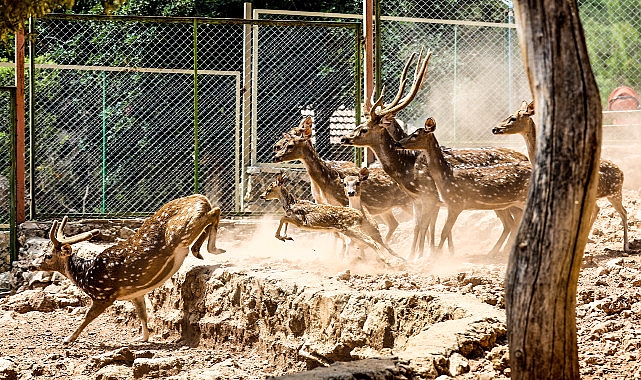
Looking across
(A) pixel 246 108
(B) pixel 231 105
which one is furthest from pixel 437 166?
(B) pixel 231 105

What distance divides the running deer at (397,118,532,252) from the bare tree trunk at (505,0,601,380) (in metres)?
5.21

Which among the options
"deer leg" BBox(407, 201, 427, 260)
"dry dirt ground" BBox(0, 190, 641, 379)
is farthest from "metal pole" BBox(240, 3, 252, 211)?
"deer leg" BBox(407, 201, 427, 260)

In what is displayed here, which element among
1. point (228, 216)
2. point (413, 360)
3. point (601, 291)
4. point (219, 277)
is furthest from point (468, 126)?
point (413, 360)

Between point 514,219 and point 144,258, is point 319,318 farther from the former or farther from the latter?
point 514,219

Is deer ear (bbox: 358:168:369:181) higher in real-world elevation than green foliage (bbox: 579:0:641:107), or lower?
lower

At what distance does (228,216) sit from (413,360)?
25.8 feet

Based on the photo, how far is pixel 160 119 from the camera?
14.7 metres

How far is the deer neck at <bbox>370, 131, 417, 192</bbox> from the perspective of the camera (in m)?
9.47

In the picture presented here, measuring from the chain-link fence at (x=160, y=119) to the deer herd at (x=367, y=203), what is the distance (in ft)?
9.82

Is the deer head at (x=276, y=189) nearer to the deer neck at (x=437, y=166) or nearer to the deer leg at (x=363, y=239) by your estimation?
the deer leg at (x=363, y=239)

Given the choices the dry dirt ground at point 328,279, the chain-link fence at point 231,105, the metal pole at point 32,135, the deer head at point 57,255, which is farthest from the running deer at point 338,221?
the metal pole at point 32,135

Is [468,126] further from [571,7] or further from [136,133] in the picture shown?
[571,7]

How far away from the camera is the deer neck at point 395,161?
9.47 m

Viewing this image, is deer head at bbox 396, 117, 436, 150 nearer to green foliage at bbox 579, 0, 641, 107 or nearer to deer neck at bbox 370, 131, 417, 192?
deer neck at bbox 370, 131, 417, 192
